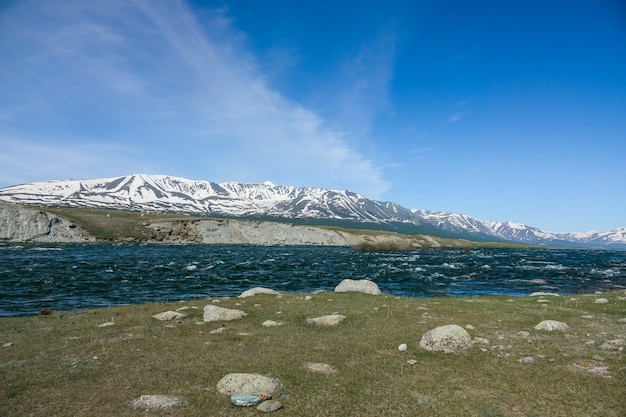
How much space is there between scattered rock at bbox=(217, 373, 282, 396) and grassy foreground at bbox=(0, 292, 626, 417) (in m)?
0.25

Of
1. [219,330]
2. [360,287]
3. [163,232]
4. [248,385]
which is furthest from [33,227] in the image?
[248,385]

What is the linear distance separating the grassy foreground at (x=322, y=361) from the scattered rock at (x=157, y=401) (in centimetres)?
20

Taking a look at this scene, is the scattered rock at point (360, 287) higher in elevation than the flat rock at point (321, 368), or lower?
lower

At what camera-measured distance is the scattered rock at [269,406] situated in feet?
25.5

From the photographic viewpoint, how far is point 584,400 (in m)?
8.29

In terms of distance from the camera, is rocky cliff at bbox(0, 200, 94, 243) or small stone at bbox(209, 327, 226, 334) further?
rocky cliff at bbox(0, 200, 94, 243)

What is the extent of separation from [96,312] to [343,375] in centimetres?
1535

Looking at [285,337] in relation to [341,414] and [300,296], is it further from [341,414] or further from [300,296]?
[300,296]

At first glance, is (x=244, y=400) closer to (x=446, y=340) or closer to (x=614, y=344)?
(x=446, y=340)

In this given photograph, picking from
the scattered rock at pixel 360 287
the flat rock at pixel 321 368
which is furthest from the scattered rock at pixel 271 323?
the scattered rock at pixel 360 287

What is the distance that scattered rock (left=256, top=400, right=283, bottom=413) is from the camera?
7.77 m

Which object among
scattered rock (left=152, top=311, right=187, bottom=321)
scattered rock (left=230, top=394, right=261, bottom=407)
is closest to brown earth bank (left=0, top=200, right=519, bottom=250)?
scattered rock (left=152, top=311, right=187, bottom=321)

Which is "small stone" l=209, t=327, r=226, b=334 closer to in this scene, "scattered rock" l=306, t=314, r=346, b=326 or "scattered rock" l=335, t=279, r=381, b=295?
"scattered rock" l=306, t=314, r=346, b=326

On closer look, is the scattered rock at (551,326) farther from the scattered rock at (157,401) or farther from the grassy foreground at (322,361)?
the scattered rock at (157,401)
